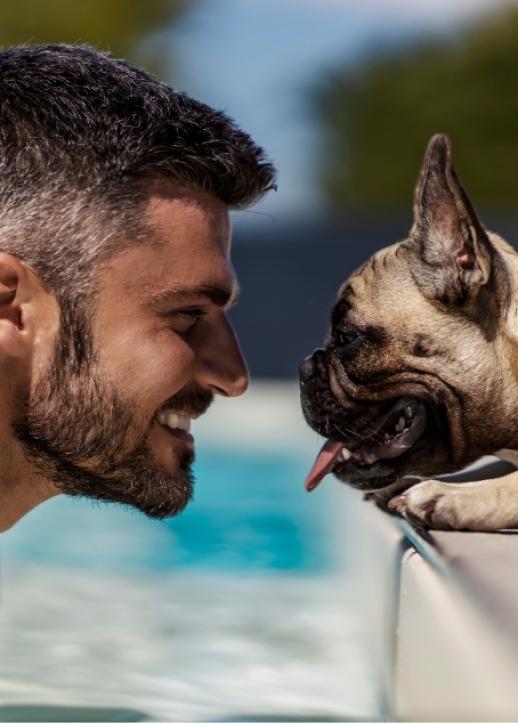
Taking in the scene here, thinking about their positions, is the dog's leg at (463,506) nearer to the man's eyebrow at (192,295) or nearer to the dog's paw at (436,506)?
the dog's paw at (436,506)

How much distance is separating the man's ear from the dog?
52.1 inches

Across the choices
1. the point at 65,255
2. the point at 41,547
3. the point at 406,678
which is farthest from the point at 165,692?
the point at 41,547

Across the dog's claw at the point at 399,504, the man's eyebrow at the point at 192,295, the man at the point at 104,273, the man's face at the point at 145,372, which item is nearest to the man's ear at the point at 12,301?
the man at the point at 104,273

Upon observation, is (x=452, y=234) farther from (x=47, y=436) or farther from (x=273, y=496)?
(x=273, y=496)

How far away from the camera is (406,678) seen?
3.60 meters

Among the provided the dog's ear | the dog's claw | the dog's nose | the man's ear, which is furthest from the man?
the dog's nose

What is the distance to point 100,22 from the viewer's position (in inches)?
1138

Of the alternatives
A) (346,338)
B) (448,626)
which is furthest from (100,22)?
(448,626)

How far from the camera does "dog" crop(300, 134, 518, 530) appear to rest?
13.3ft

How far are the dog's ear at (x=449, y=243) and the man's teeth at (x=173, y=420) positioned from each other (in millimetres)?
1020

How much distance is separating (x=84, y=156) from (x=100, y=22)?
1053 inches

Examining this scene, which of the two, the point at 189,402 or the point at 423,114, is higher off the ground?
the point at 423,114

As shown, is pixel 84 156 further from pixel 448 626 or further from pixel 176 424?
pixel 448 626

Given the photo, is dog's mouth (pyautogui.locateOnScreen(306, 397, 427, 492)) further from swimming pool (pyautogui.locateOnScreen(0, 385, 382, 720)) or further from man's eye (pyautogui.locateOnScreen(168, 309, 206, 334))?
man's eye (pyautogui.locateOnScreen(168, 309, 206, 334))
